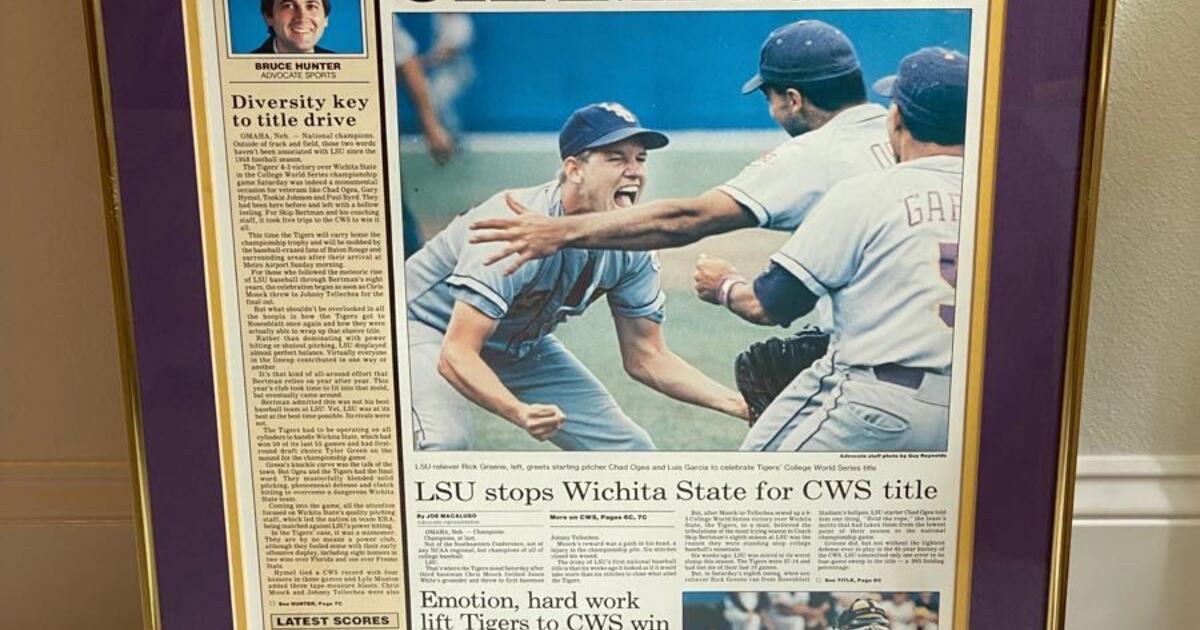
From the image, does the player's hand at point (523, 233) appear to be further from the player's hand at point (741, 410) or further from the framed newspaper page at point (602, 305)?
the player's hand at point (741, 410)

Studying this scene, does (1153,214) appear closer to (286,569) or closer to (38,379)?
(286,569)

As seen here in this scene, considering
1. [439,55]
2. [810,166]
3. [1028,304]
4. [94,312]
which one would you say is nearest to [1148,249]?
[1028,304]

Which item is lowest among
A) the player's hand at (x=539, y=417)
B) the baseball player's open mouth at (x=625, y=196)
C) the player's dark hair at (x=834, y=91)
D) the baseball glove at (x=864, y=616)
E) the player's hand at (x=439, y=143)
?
the baseball glove at (x=864, y=616)

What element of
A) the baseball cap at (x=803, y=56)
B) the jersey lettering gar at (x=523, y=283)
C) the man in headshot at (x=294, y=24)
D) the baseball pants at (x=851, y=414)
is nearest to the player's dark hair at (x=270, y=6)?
the man in headshot at (x=294, y=24)

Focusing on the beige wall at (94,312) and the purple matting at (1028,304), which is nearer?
the purple matting at (1028,304)

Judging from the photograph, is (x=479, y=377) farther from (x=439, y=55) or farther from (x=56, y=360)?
(x=56, y=360)

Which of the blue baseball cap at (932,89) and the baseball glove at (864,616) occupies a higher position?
the blue baseball cap at (932,89)

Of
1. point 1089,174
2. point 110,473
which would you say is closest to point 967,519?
point 1089,174
